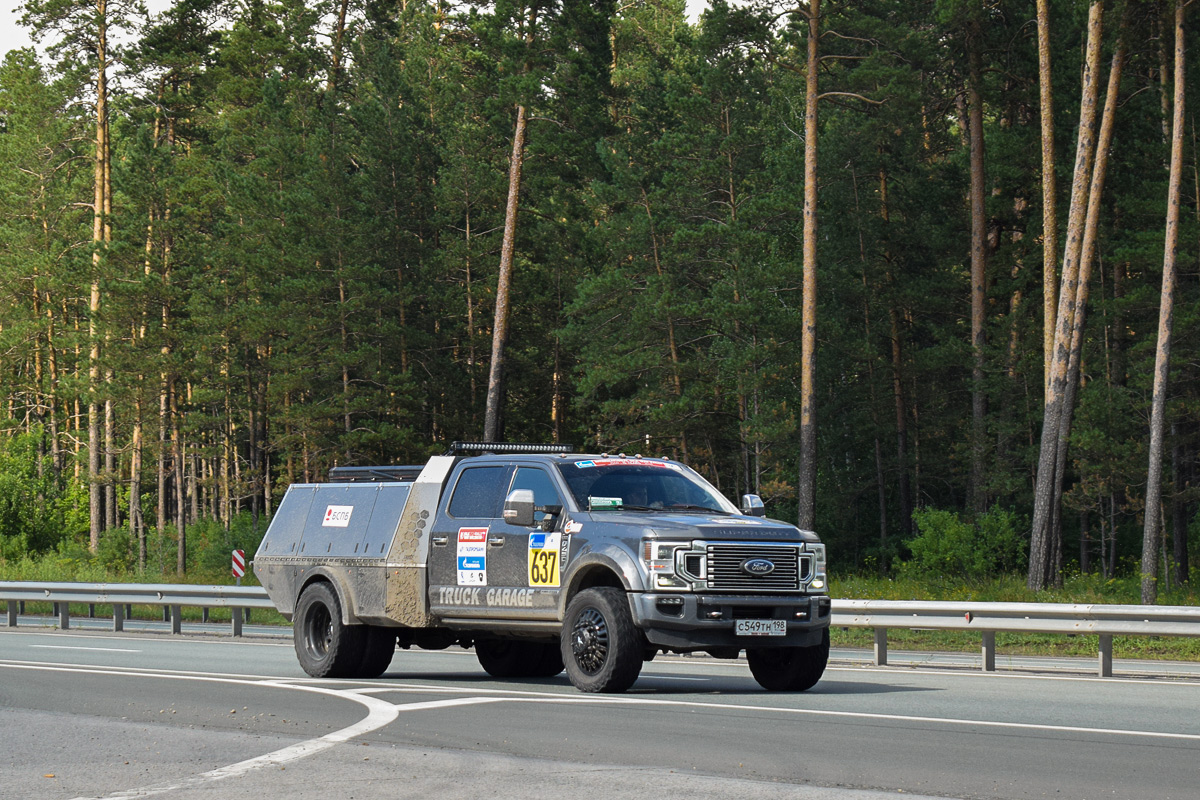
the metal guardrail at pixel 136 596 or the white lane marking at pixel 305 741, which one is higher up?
the white lane marking at pixel 305 741

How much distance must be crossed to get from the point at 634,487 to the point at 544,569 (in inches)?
46.3

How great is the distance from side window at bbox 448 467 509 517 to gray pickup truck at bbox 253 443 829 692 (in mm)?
20

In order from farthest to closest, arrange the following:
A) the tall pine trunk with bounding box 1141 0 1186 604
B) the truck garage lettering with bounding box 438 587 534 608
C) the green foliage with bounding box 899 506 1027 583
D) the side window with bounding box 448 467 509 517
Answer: the green foliage with bounding box 899 506 1027 583
the tall pine trunk with bounding box 1141 0 1186 604
the side window with bounding box 448 467 509 517
the truck garage lettering with bounding box 438 587 534 608

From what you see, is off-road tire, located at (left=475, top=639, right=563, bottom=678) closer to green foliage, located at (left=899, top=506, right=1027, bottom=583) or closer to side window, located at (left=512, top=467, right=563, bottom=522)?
side window, located at (left=512, top=467, right=563, bottom=522)

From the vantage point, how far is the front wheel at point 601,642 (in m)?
12.4

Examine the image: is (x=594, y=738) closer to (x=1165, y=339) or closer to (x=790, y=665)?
(x=790, y=665)

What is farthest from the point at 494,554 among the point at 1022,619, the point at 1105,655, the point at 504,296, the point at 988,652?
the point at 504,296

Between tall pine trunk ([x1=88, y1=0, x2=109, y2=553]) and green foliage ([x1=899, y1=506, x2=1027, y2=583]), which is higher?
tall pine trunk ([x1=88, y1=0, x2=109, y2=553])

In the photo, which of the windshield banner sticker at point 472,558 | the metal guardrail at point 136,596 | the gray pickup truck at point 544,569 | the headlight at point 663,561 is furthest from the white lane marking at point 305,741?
the metal guardrail at point 136,596

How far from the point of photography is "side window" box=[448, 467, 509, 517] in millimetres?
14141

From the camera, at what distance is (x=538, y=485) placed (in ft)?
45.6

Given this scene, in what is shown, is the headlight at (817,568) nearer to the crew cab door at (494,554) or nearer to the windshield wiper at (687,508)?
the windshield wiper at (687,508)

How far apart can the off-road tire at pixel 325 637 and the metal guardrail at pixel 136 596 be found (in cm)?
785

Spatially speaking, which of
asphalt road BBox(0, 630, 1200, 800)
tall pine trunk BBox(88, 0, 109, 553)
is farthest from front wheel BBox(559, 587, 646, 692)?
tall pine trunk BBox(88, 0, 109, 553)
